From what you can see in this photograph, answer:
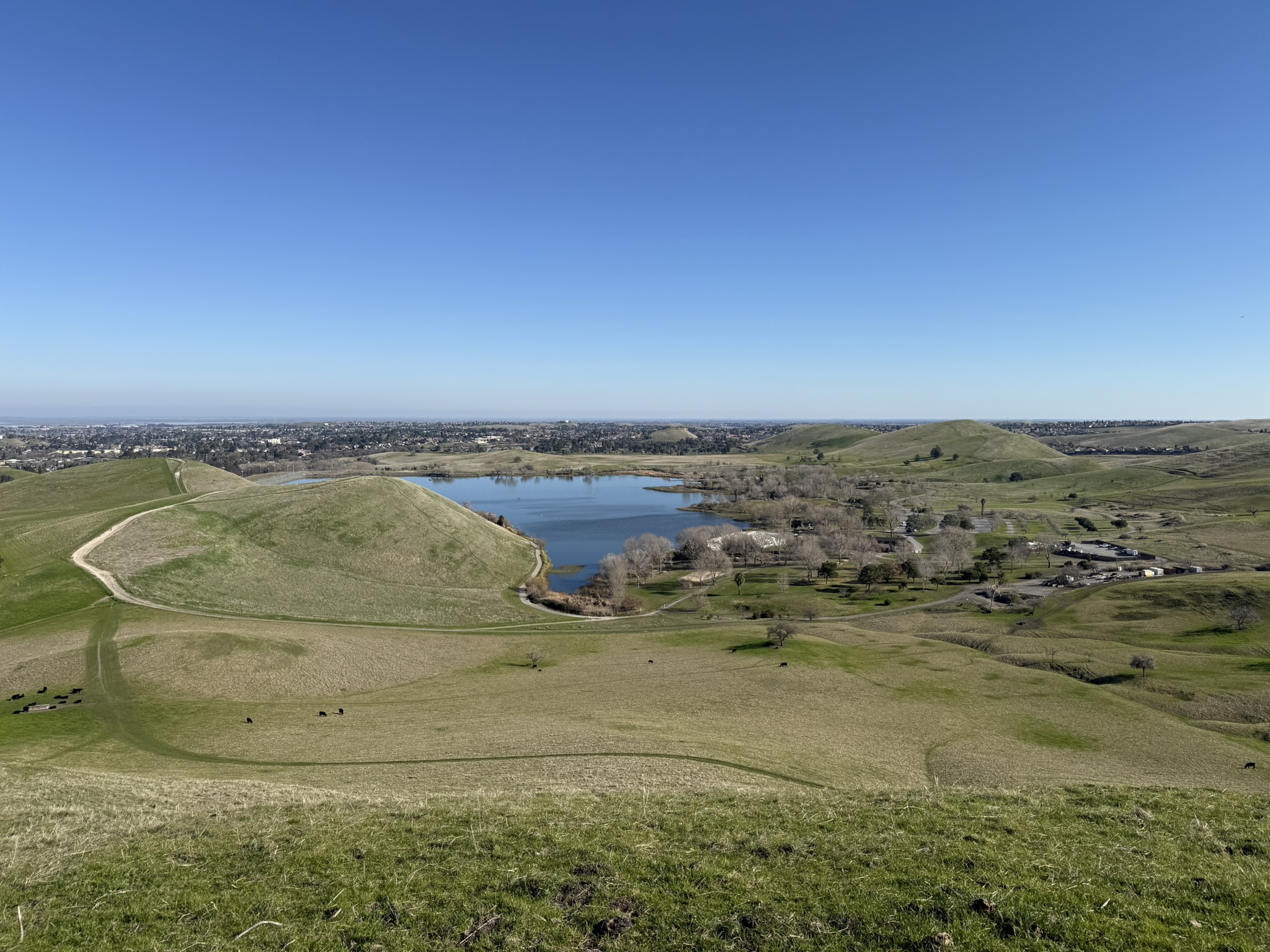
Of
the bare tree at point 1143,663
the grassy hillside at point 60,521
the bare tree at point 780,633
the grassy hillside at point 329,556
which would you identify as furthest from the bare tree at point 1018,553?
the grassy hillside at point 60,521

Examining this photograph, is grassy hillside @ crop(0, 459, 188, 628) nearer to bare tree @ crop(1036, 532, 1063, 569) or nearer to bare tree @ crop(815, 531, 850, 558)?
bare tree @ crop(815, 531, 850, 558)

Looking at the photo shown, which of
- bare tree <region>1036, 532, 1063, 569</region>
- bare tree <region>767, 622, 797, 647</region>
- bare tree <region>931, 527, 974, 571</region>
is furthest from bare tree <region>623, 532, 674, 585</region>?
bare tree <region>1036, 532, 1063, 569</region>

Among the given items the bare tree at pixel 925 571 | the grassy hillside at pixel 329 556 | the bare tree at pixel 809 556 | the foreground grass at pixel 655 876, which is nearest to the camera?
the foreground grass at pixel 655 876

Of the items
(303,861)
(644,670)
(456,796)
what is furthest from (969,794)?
(644,670)

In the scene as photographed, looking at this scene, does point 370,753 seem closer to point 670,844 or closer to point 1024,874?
point 670,844

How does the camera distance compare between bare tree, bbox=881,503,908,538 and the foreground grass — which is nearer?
the foreground grass

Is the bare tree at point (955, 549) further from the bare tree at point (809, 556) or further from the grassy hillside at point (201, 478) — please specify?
the grassy hillside at point (201, 478)

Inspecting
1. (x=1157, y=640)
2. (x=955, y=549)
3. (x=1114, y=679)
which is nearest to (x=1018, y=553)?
(x=955, y=549)
